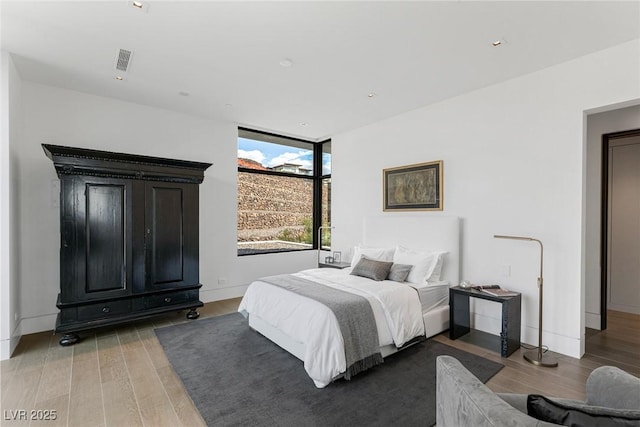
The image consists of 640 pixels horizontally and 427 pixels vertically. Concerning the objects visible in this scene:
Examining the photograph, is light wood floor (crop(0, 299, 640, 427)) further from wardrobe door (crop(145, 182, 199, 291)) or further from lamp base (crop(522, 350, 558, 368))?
wardrobe door (crop(145, 182, 199, 291))

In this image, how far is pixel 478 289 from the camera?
3.45 metres

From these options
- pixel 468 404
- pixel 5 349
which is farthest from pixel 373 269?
pixel 5 349

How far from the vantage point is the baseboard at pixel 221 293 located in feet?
16.4

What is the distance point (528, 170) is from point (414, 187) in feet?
4.86

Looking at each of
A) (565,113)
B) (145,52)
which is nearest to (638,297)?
(565,113)

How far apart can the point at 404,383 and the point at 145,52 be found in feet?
12.9

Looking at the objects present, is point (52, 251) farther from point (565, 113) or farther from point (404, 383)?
point (565, 113)

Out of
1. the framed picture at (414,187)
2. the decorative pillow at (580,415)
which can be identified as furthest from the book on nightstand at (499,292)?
the decorative pillow at (580,415)

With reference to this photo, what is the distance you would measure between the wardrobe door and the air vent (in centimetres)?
135

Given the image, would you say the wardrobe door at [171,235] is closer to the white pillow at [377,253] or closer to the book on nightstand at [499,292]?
the white pillow at [377,253]

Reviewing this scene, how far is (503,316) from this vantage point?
3.11 meters

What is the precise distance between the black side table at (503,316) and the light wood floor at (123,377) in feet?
0.42

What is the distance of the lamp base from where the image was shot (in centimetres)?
286

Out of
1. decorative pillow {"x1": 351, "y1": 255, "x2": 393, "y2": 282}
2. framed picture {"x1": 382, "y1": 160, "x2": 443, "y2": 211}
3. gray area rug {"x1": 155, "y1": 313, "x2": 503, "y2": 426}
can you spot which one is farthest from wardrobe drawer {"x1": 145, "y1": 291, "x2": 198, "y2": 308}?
framed picture {"x1": 382, "y1": 160, "x2": 443, "y2": 211}
